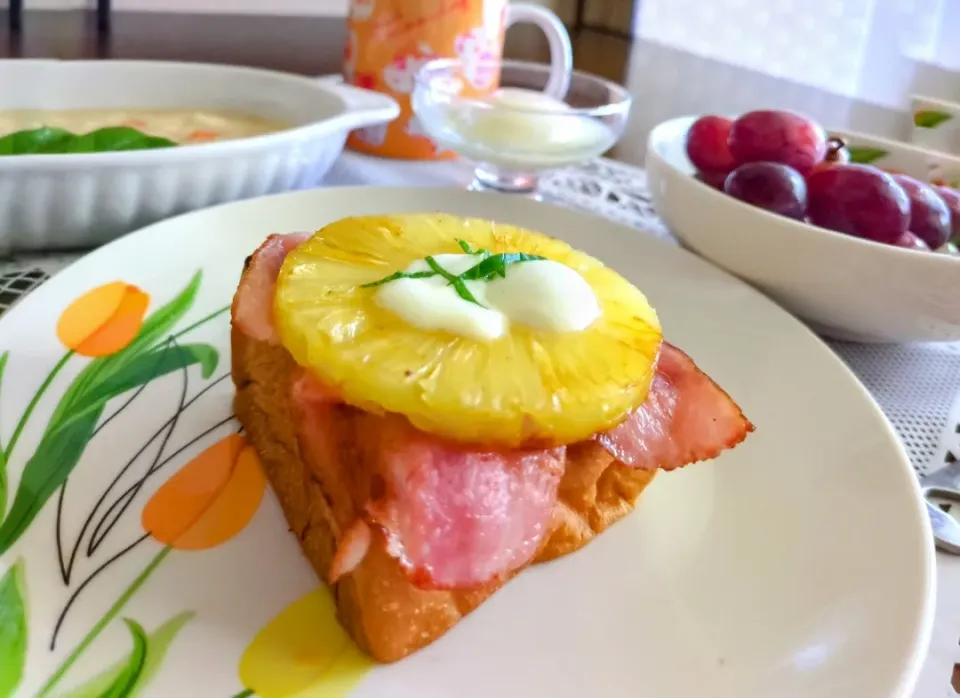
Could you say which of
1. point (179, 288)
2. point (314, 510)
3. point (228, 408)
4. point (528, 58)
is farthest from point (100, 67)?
point (528, 58)

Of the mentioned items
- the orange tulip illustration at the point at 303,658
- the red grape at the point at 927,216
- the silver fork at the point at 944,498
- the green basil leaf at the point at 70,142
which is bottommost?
the orange tulip illustration at the point at 303,658

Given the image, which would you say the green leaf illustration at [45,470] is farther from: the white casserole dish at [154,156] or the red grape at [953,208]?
the red grape at [953,208]

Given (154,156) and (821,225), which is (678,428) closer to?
(821,225)

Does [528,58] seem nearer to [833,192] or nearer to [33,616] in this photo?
[833,192]

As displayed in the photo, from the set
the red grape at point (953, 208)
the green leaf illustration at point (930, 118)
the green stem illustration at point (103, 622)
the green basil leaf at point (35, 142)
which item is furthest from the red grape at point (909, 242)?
the green basil leaf at point (35, 142)

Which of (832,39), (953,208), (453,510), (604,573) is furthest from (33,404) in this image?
(832,39)

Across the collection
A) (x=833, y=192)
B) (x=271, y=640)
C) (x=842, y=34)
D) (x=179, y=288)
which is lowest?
(x=271, y=640)
